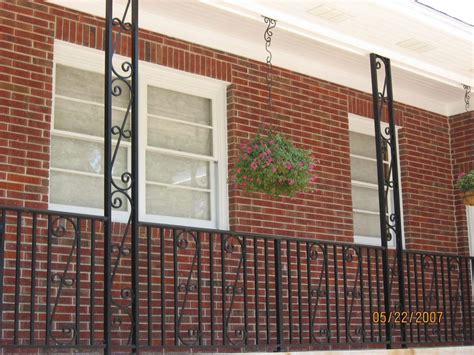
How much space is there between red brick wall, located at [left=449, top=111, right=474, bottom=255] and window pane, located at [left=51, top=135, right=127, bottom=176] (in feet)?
16.4

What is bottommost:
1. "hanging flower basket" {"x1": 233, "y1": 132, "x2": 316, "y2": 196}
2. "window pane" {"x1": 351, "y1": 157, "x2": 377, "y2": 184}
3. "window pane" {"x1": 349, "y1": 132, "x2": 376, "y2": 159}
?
"hanging flower basket" {"x1": 233, "y1": 132, "x2": 316, "y2": 196}

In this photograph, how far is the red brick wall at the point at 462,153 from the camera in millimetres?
10180

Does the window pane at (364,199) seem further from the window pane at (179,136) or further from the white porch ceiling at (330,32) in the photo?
the window pane at (179,136)

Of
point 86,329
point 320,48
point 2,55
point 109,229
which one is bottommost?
point 86,329

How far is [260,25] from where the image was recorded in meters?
7.93

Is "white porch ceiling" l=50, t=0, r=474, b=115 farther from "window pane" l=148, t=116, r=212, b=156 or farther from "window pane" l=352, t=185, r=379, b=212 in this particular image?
"window pane" l=352, t=185, r=379, b=212

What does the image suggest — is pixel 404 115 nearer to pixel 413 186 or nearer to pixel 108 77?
pixel 413 186

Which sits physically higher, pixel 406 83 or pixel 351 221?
pixel 406 83

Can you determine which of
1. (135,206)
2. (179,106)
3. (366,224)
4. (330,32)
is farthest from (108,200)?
(366,224)

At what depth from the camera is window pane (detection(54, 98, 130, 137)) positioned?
7094 millimetres

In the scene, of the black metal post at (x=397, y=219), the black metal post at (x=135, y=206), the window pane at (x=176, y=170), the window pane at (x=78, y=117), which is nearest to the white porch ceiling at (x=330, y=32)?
the black metal post at (x=397, y=219)

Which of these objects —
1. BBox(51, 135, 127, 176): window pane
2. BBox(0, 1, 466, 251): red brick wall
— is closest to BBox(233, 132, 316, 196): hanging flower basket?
BBox(0, 1, 466, 251): red brick wall

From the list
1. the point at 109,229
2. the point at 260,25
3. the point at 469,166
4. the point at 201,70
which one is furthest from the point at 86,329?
the point at 469,166

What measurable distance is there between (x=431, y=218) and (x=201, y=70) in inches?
144
